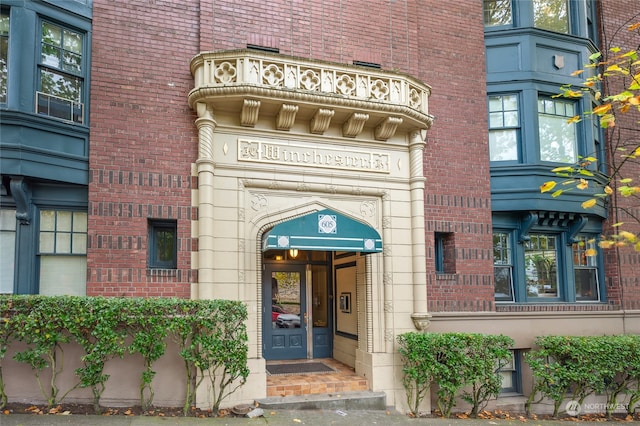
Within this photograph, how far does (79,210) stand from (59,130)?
4.79 ft

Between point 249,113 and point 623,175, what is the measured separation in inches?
394

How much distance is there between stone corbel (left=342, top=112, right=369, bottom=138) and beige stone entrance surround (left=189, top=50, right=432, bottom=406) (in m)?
0.02

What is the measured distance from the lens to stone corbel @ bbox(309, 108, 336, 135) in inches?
387

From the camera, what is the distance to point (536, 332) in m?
11.3

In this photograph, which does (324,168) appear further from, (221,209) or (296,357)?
(296,357)

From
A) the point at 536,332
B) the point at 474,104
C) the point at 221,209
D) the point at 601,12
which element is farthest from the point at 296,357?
the point at 601,12

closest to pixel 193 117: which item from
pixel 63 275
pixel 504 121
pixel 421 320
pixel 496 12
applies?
pixel 63 275

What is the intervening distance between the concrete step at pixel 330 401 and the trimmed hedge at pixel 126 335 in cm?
79

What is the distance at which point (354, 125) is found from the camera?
10.2m

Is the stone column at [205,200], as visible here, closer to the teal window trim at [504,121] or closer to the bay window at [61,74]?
the bay window at [61,74]

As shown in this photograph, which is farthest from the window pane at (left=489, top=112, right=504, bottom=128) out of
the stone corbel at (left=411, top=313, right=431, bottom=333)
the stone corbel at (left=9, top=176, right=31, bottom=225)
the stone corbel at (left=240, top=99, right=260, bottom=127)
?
the stone corbel at (left=9, top=176, right=31, bottom=225)

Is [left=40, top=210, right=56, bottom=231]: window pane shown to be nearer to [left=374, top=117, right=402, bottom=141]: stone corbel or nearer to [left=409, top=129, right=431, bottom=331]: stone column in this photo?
[left=374, top=117, right=402, bottom=141]: stone corbel

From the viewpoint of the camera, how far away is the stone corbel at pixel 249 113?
9.30m

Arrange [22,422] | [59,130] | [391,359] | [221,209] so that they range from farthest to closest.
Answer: [391,359]
[221,209]
[59,130]
[22,422]
